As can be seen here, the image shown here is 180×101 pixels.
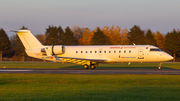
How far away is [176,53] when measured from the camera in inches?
2596

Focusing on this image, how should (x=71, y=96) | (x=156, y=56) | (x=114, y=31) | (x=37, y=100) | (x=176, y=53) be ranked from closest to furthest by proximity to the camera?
(x=37, y=100) < (x=71, y=96) < (x=156, y=56) < (x=176, y=53) < (x=114, y=31)

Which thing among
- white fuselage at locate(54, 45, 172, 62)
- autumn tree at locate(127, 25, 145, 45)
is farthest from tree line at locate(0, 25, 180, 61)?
white fuselage at locate(54, 45, 172, 62)

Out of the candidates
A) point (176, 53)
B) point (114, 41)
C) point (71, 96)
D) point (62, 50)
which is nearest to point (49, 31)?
point (114, 41)

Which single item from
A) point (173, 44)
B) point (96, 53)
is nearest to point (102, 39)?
point (173, 44)

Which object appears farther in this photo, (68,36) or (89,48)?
(68,36)

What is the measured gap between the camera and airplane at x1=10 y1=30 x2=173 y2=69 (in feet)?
92.8

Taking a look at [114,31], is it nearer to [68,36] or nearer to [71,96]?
[68,36]

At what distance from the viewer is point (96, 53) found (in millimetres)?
29578

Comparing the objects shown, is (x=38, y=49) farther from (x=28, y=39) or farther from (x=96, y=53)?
(x=96, y=53)

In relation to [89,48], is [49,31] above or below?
above

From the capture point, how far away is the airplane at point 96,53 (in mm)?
28281

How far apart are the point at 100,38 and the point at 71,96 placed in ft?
217

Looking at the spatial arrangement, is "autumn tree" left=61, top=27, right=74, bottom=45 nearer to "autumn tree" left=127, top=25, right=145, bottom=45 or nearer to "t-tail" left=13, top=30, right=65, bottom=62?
"autumn tree" left=127, top=25, right=145, bottom=45

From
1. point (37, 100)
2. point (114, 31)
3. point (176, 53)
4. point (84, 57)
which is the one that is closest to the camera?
point (37, 100)
